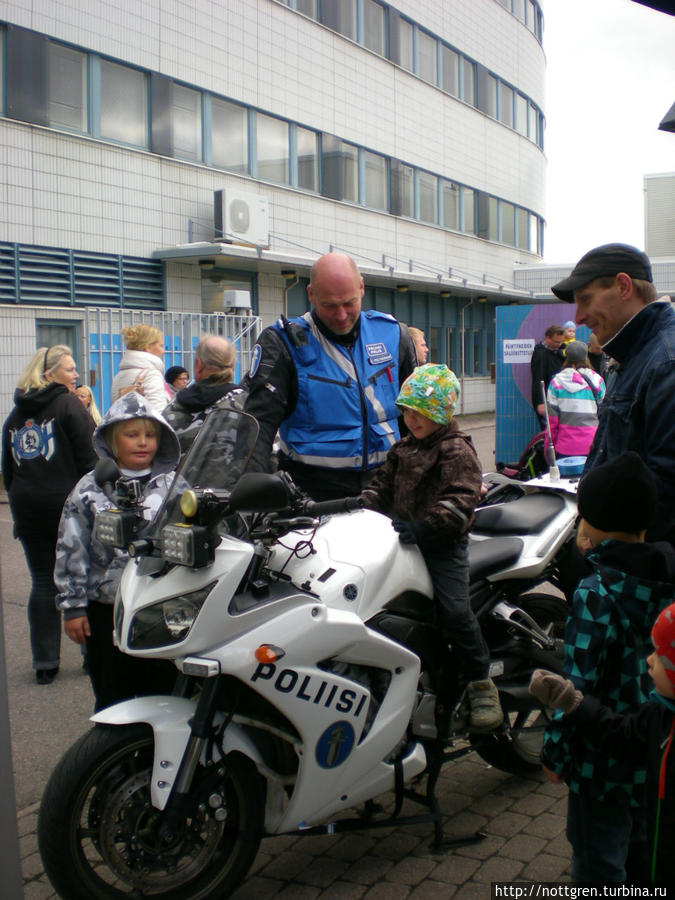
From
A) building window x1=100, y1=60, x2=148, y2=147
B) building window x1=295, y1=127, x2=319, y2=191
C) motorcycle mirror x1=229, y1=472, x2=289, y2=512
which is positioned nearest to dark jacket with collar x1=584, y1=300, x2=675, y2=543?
motorcycle mirror x1=229, y1=472, x2=289, y2=512

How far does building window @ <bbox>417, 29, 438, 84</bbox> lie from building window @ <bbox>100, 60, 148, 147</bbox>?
11.4m

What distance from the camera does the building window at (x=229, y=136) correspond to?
1833 cm

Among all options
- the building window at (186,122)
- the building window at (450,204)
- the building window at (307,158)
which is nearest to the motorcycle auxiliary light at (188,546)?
the building window at (186,122)

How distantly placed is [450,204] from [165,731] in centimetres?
2675

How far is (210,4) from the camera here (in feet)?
58.4

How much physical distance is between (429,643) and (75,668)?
9.73 ft

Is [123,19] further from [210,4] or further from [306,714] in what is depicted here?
[306,714]

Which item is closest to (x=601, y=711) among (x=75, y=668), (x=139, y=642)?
(x=139, y=642)

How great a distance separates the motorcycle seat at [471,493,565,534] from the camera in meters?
3.89

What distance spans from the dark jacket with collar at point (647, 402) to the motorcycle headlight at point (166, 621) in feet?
4.39

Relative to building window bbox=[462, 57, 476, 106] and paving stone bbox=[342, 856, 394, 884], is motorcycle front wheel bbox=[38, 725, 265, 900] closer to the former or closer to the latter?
paving stone bbox=[342, 856, 394, 884]

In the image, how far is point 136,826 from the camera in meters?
2.71

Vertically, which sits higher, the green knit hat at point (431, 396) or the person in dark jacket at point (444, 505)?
the green knit hat at point (431, 396)

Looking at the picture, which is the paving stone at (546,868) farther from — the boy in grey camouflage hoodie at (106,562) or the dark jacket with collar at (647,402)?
the boy in grey camouflage hoodie at (106,562)
